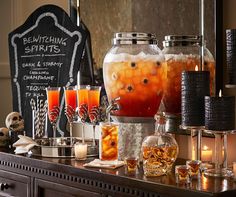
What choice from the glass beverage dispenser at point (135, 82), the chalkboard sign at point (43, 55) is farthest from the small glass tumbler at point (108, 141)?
the chalkboard sign at point (43, 55)

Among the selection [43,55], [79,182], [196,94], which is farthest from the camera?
[43,55]

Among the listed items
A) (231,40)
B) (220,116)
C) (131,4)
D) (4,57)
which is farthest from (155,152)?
(4,57)

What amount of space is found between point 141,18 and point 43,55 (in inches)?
26.5

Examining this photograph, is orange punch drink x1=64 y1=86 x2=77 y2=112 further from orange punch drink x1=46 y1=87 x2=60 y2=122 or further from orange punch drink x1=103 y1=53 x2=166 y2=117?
orange punch drink x1=103 y1=53 x2=166 y2=117

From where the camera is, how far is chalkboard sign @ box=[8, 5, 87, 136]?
3054 millimetres

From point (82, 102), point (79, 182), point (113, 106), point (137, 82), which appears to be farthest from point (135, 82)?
point (79, 182)

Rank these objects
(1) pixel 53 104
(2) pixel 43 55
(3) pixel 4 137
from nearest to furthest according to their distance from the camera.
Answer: (1) pixel 53 104
(3) pixel 4 137
(2) pixel 43 55

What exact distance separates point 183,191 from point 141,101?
0.63 m

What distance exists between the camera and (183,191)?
75.0 inches

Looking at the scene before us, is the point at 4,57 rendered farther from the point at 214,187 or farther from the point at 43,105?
the point at 214,187

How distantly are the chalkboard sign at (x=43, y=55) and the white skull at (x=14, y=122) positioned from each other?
203 mm

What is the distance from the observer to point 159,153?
2.21 metres

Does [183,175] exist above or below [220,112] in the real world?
below

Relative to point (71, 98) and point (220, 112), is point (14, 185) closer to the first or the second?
point (71, 98)
